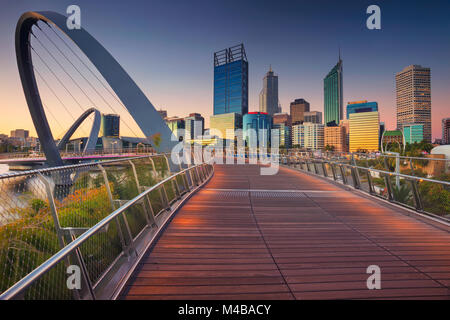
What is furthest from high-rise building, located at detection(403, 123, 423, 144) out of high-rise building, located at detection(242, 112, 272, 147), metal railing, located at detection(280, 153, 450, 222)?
metal railing, located at detection(280, 153, 450, 222)

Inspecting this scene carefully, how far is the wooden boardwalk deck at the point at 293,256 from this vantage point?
95.0 inches

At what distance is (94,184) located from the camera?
12.6 feet

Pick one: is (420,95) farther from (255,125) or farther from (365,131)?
(255,125)

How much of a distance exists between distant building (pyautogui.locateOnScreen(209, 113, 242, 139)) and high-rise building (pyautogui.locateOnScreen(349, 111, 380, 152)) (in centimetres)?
10632

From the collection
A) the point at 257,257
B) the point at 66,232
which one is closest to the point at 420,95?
the point at 257,257

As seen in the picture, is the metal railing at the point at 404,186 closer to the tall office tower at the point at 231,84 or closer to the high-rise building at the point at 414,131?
the tall office tower at the point at 231,84

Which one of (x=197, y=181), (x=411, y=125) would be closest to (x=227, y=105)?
(x=197, y=181)

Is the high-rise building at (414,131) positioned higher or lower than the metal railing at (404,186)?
higher

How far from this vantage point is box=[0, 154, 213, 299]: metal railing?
199 centimetres

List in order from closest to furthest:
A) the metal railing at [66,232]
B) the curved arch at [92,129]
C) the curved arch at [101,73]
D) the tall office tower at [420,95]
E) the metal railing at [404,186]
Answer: the metal railing at [66,232], the metal railing at [404,186], the curved arch at [101,73], the curved arch at [92,129], the tall office tower at [420,95]

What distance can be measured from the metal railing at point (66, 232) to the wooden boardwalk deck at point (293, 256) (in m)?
0.35

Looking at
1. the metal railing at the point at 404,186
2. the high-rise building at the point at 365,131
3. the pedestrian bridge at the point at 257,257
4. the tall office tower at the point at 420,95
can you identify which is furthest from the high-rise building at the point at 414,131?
the pedestrian bridge at the point at 257,257
